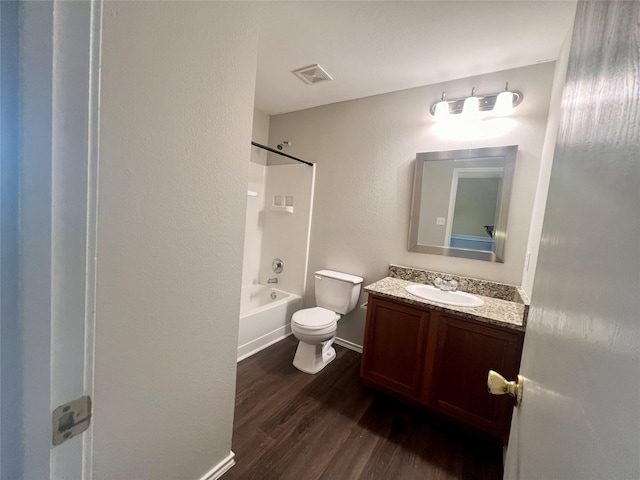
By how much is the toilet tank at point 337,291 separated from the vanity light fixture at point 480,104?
1.61 metres

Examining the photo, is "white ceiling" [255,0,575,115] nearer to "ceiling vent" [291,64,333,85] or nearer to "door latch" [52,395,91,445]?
"ceiling vent" [291,64,333,85]

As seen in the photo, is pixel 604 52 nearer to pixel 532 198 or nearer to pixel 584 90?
pixel 584 90

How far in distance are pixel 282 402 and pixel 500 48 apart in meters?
2.81

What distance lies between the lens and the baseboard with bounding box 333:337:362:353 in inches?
103

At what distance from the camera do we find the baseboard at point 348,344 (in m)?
2.61

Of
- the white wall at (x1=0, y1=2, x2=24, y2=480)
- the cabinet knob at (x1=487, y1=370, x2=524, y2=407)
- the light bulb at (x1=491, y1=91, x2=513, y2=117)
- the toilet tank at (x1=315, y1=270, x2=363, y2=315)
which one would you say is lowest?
the toilet tank at (x1=315, y1=270, x2=363, y2=315)

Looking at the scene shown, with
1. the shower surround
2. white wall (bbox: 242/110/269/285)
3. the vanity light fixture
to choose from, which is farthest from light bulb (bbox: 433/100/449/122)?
white wall (bbox: 242/110/269/285)

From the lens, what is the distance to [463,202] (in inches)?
82.0

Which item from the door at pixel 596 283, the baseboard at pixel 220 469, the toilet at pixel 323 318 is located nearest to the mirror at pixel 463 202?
the toilet at pixel 323 318

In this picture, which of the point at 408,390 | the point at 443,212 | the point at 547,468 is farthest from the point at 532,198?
the point at 547,468

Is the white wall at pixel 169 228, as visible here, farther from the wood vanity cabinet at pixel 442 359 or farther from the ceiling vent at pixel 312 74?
the wood vanity cabinet at pixel 442 359

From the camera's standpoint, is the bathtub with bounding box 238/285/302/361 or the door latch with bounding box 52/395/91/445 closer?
the door latch with bounding box 52/395/91/445

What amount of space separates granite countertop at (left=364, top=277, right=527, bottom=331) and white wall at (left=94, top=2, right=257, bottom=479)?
1146 millimetres

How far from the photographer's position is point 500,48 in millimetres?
1685
